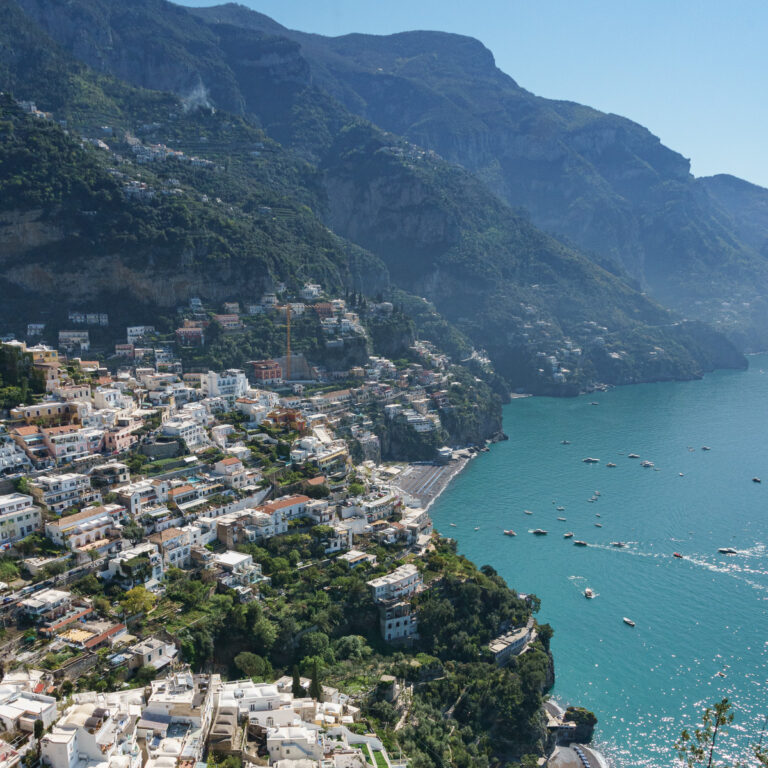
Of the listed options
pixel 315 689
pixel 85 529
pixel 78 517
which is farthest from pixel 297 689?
pixel 78 517

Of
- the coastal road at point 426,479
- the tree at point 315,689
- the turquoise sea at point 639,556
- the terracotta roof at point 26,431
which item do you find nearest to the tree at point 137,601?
the tree at point 315,689

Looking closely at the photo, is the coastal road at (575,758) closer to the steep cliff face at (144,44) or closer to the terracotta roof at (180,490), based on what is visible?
the terracotta roof at (180,490)

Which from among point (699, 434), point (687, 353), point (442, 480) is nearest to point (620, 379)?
point (687, 353)

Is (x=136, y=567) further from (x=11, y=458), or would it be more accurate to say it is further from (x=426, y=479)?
(x=426, y=479)

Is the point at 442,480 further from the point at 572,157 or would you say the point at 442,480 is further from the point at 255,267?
the point at 572,157

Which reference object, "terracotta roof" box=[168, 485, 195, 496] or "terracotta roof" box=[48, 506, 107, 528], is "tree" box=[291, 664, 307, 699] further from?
"terracotta roof" box=[168, 485, 195, 496]

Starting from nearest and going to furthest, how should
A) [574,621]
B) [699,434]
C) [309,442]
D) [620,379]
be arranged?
[574,621], [309,442], [699,434], [620,379]
